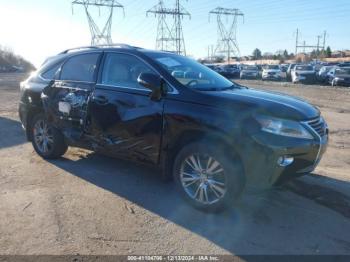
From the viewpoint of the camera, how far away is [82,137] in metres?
5.97

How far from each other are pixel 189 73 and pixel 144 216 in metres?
1.93

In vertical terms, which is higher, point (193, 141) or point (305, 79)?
point (193, 141)

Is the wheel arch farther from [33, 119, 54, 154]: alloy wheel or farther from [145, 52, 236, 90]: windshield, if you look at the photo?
[33, 119, 54, 154]: alloy wheel

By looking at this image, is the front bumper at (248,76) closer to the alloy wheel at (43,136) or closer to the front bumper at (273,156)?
the alloy wheel at (43,136)

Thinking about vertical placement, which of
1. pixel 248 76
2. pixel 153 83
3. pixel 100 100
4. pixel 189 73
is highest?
pixel 189 73

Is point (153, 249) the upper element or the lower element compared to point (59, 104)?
lower

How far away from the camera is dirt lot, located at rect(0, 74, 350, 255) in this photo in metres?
3.98

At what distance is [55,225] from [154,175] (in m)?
1.95

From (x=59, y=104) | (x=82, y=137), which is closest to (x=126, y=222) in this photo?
(x=82, y=137)

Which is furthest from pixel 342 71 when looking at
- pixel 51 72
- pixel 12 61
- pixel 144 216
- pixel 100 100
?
pixel 12 61

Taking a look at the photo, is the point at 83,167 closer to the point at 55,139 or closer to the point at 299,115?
the point at 55,139

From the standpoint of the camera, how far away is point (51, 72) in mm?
6551

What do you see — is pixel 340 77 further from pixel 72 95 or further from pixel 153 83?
pixel 153 83

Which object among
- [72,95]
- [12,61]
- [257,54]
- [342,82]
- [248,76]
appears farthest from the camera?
[257,54]
